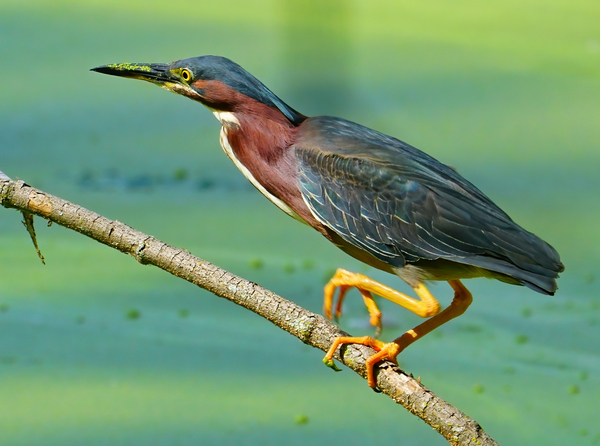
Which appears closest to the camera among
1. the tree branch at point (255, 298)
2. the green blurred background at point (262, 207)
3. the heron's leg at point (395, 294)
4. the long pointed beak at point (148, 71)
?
the tree branch at point (255, 298)

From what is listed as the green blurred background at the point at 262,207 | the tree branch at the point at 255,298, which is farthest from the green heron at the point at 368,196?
the green blurred background at the point at 262,207

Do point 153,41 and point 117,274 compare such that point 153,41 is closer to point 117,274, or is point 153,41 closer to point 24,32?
point 24,32

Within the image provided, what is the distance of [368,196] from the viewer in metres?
1.25

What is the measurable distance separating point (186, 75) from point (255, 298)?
437 millimetres

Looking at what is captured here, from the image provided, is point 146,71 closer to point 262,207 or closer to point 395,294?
point 395,294

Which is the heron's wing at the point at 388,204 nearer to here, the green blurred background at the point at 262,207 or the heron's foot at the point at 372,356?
the heron's foot at the point at 372,356

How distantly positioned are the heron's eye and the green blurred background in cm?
85

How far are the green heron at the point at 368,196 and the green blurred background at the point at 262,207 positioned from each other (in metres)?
0.69

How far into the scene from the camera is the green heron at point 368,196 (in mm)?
1201

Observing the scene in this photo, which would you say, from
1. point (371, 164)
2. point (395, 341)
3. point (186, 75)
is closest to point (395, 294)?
point (395, 341)

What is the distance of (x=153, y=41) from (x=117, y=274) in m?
1.30

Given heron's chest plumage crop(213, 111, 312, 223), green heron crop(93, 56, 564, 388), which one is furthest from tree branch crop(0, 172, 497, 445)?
heron's chest plumage crop(213, 111, 312, 223)

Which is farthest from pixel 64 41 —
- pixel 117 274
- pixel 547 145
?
pixel 547 145

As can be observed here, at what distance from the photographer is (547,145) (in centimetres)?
290
